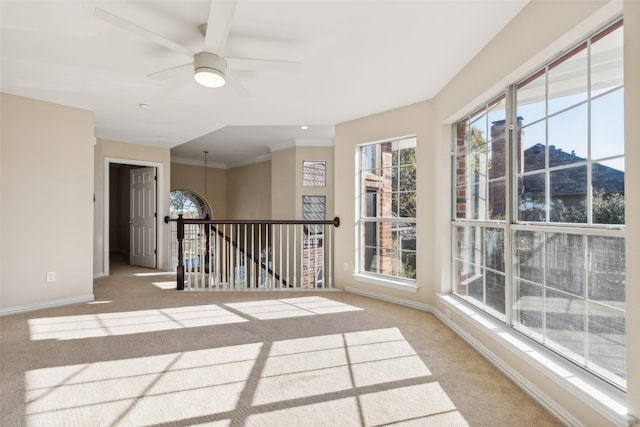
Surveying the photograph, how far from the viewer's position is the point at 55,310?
137 inches

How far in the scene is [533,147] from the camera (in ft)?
6.81

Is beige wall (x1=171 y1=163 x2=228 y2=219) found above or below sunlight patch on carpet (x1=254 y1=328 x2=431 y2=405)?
above

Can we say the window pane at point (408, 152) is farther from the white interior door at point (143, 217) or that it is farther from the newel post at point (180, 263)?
the white interior door at point (143, 217)

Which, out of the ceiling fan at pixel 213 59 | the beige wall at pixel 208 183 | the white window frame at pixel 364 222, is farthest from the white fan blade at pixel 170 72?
the beige wall at pixel 208 183

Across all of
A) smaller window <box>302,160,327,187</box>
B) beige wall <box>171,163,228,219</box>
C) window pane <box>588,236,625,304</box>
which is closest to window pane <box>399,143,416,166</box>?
window pane <box>588,236,625,304</box>

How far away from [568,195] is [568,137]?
0.33m

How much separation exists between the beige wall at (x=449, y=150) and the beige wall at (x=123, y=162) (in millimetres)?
3557

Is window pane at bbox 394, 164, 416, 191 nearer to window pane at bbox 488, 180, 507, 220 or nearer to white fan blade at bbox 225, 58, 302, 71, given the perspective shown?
window pane at bbox 488, 180, 507, 220

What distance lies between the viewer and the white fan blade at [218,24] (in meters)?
1.58

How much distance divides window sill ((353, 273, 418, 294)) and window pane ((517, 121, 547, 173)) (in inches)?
74.2

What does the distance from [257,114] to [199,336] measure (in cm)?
269

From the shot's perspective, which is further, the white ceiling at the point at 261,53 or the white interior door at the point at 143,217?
the white interior door at the point at 143,217

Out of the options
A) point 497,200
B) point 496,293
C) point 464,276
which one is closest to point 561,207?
point 497,200

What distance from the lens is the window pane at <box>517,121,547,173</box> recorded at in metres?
1.99
